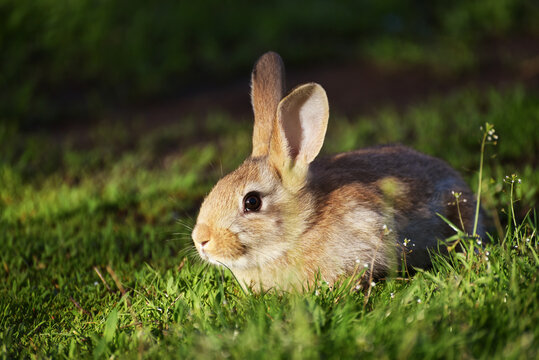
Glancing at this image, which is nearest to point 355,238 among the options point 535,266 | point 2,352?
point 535,266

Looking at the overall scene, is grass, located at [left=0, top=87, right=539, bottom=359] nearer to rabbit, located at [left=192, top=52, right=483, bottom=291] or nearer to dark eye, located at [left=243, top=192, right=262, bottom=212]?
rabbit, located at [left=192, top=52, right=483, bottom=291]

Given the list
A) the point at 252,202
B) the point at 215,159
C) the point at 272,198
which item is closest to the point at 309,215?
the point at 272,198

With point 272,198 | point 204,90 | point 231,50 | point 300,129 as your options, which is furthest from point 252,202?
point 231,50

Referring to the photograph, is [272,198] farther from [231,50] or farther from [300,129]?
[231,50]

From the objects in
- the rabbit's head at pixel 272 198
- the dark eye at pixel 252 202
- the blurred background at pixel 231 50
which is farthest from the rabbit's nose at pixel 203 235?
the blurred background at pixel 231 50

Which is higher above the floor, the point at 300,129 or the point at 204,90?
the point at 300,129

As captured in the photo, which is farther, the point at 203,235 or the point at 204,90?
the point at 204,90

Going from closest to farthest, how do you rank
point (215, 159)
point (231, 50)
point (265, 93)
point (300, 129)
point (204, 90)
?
point (300, 129) < point (265, 93) < point (215, 159) < point (204, 90) < point (231, 50)

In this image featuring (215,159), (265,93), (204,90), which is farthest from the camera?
(204,90)

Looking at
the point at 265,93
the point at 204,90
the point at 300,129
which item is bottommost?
the point at 204,90
